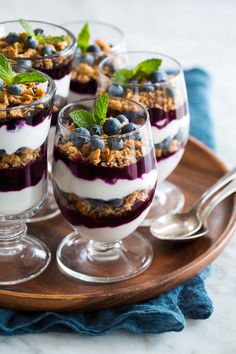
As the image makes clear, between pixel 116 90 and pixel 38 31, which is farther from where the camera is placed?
pixel 38 31

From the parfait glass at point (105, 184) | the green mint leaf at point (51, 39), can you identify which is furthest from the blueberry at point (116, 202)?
the green mint leaf at point (51, 39)

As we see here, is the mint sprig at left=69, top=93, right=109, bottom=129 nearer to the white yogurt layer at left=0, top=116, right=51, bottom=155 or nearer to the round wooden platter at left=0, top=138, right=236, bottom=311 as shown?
the white yogurt layer at left=0, top=116, right=51, bottom=155

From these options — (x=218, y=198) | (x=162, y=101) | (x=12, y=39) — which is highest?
(x=12, y=39)

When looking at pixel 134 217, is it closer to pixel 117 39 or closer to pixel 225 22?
pixel 117 39

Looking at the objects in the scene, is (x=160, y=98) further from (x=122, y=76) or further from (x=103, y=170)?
(x=103, y=170)

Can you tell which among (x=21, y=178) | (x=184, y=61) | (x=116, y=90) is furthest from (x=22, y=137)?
(x=184, y=61)

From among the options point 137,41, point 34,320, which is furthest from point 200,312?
point 137,41

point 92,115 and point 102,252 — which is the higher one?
point 92,115
